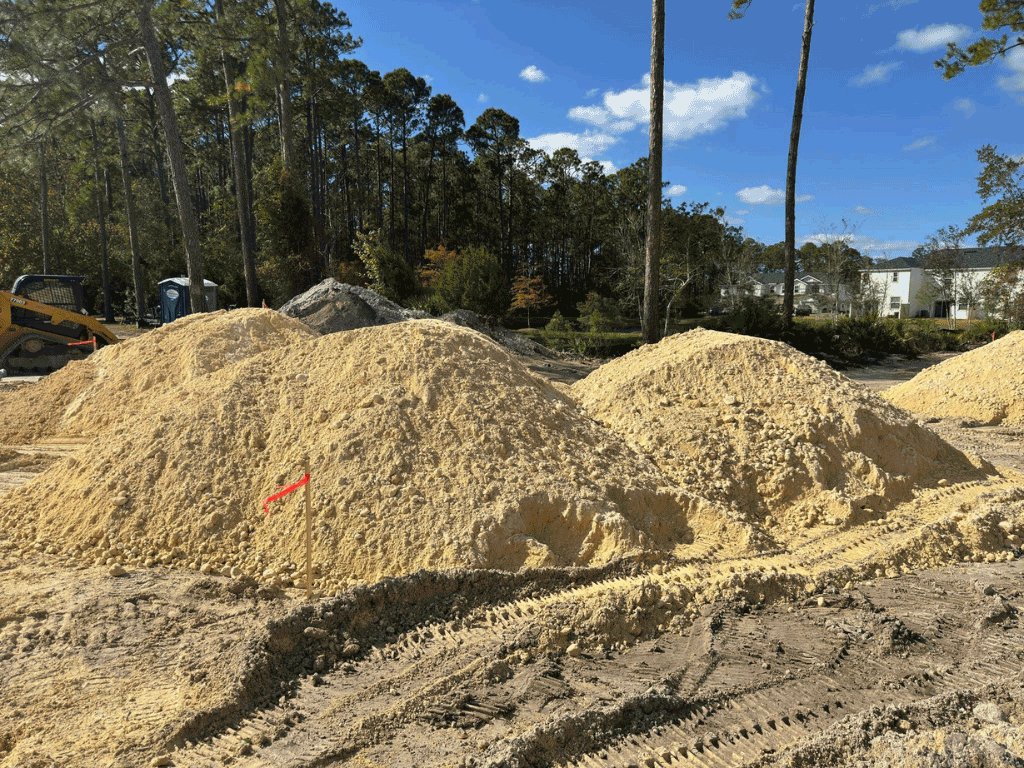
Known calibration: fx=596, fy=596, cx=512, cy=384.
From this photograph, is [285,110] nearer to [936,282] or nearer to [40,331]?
[40,331]

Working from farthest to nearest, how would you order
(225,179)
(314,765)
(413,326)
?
(225,179)
(413,326)
(314,765)

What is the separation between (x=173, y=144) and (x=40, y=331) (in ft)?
16.2

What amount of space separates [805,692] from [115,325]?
29.0 m

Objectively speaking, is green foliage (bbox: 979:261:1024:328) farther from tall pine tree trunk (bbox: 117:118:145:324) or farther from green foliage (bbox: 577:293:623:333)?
tall pine tree trunk (bbox: 117:118:145:324)

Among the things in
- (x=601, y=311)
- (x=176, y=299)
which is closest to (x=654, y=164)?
(x=601, y=311)

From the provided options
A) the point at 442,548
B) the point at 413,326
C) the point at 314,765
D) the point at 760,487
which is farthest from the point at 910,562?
the point at 413,326

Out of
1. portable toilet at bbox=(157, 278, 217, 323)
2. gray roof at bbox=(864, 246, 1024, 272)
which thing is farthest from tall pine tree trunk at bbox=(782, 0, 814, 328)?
gray roof at bbox=(864, 246, 1024, 272)

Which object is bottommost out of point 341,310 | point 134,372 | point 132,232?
point 134,372

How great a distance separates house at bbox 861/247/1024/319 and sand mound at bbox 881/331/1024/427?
20.9 metres

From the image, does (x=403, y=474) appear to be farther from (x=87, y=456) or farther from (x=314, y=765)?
(x=87, y=456)

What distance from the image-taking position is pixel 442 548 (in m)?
4.38

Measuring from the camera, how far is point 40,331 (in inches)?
492

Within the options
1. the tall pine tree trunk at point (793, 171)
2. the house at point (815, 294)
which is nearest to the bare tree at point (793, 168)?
the tall pine tree trunk at point (793, 171)

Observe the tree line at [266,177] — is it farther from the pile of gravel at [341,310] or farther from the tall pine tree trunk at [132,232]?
the pile of gravel at [341,310]
